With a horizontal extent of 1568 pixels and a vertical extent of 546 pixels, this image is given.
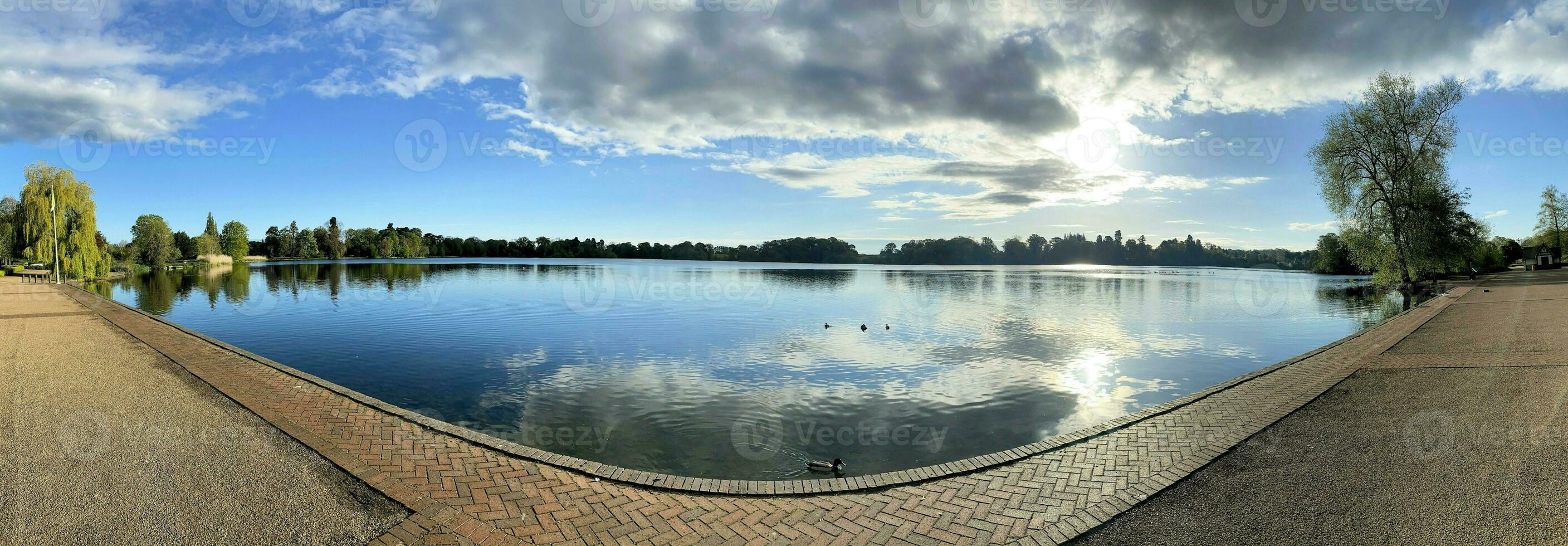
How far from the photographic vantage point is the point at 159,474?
5566mm

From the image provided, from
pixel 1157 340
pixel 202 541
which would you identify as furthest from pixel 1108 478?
pixel 1157 340

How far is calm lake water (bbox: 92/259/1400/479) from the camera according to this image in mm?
8141

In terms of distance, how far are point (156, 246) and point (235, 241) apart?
4150 cm

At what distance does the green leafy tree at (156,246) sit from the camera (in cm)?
7112

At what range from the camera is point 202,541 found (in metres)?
4.36

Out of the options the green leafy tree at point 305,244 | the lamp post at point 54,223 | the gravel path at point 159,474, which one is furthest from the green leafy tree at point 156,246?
the gravel path at point 159,474

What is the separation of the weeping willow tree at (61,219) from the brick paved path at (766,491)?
51.5m

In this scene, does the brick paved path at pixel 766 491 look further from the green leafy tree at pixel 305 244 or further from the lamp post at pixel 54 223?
the green leafy tree at pixel 305 244

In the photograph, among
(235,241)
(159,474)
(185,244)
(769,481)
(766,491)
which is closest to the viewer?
(766,491)

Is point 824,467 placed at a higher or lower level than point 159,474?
lower

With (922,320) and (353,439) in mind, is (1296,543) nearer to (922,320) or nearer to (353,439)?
(353,439)

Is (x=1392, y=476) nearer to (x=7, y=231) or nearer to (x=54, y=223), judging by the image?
(x=54, y=223)

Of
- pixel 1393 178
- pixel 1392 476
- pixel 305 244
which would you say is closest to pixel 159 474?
pixel 1392 476

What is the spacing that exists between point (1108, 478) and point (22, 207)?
6822 cm
